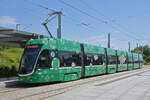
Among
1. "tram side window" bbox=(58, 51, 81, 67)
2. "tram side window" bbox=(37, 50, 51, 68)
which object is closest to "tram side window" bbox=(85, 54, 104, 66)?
"tram side window" bbox=(58, 51, 81, 67)

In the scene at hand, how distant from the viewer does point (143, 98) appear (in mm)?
8211

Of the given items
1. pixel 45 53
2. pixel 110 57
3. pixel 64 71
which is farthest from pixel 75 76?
pixel 110 57

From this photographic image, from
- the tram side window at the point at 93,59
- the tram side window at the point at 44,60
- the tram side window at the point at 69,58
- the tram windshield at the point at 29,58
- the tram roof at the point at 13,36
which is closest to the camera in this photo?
the tram windshield at the point at 29,58

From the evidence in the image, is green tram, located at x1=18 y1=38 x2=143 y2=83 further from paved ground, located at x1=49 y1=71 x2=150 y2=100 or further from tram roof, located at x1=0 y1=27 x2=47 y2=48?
paved ground, located at x1=49 y1=71 x2=150 y2=100

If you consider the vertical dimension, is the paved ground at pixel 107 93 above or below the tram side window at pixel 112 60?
below

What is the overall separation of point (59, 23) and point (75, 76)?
23.6 feet

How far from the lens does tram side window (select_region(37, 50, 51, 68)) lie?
38.7ft

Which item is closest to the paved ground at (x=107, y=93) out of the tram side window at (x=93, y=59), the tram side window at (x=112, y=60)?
the tram side window at (x=93, y=59)

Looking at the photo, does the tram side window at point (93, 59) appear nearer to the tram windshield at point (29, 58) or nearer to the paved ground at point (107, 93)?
the paved ground at point (107, 93)

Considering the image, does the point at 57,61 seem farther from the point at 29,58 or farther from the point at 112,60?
the point at 112,60

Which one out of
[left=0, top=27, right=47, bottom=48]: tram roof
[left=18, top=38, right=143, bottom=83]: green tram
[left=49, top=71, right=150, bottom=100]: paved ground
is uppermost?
[left=0, top=27, right=47, bottom=48]: tram roof

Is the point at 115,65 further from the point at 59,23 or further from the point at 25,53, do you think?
the point at 25,53

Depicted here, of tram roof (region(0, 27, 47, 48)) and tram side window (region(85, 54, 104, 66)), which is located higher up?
tram roof (region(0, 27, 47, 48))

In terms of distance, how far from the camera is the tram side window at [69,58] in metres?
13.4
